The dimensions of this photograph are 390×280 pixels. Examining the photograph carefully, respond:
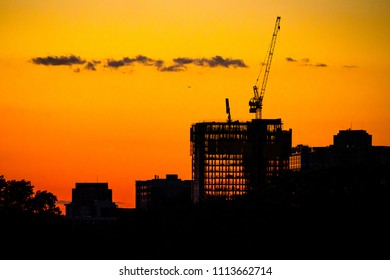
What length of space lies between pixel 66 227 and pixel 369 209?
32.8 metres

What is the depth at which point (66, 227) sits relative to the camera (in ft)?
561

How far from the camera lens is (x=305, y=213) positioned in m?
184

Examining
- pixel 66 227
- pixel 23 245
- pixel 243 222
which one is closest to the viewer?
pixel 23 245

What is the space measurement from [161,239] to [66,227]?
18.9 m

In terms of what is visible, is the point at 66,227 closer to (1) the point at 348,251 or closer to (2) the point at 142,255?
(2) the point at 142,255

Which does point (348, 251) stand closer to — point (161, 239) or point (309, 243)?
point (309, 243)

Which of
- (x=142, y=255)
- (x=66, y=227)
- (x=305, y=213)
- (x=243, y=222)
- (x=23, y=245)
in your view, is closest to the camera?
(x=23, y=245)

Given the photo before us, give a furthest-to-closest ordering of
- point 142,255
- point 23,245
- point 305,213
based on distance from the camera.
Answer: point 305,213
point 142,255
point 23,245
